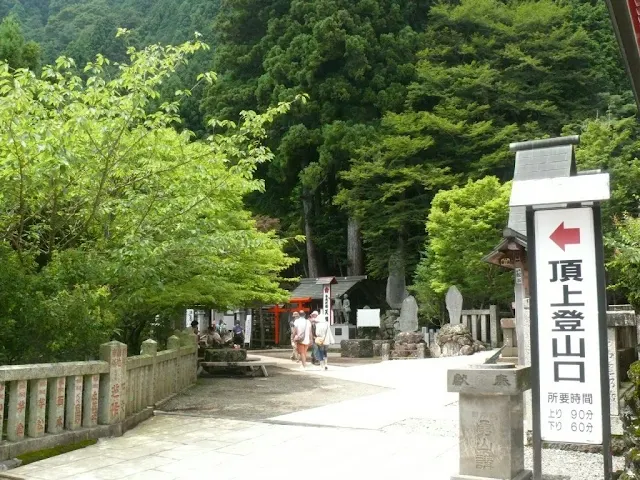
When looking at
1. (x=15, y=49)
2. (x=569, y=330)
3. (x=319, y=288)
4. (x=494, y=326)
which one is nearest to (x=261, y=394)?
(x=569, y=330)

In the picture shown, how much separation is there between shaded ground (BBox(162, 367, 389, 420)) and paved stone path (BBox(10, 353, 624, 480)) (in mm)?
395

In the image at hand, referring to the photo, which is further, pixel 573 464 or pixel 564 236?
pixel 573 464

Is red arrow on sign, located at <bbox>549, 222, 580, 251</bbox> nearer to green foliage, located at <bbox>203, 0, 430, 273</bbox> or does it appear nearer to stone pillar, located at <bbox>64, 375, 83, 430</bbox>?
stone pillar, located at <bbox>64, 375, 83, 430</bbox>

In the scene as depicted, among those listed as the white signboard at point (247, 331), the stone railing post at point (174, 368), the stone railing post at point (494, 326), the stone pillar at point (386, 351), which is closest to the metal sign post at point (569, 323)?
the stone railing post at point (174, 368)

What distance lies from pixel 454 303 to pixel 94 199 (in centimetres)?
1597

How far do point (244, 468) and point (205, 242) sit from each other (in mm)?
→ 4053

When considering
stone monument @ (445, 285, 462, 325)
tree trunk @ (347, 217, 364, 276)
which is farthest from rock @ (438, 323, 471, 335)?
tree trunk @ (347, 217, 364, 276)

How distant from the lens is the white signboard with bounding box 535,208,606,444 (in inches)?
182

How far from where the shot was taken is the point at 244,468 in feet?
19.5

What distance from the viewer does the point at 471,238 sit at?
22.3 m

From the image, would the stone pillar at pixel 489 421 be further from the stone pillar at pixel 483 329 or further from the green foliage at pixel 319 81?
the green foliage at pixel 319 81

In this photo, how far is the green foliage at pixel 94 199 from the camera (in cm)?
732

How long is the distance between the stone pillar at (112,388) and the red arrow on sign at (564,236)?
212 inches

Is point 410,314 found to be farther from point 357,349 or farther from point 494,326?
point 494,326
